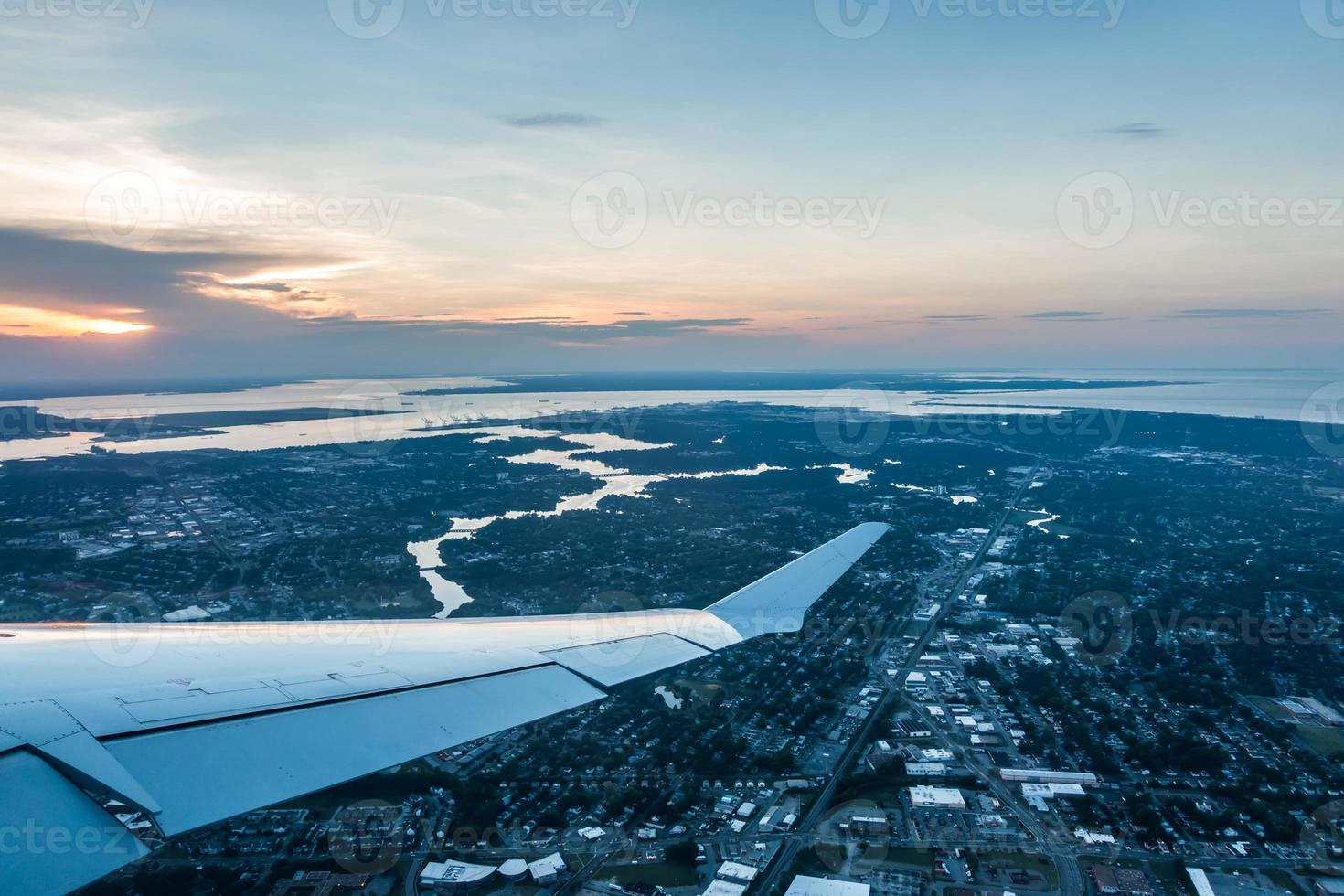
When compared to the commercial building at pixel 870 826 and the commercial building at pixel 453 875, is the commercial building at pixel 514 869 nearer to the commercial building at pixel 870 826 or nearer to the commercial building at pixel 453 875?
the commercial building at pixel 453 875

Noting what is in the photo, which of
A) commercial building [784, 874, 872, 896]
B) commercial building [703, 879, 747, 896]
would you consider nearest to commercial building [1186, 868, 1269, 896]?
commercial building [784, 874, 872, 896]

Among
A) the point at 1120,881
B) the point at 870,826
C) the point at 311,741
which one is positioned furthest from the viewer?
the point at 870,826

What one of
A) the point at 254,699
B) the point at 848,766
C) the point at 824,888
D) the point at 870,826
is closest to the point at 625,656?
the point at 254,699

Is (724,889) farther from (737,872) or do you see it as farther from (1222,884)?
(1222,884)

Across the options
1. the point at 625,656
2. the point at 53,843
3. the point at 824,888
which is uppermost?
the point at 53,843

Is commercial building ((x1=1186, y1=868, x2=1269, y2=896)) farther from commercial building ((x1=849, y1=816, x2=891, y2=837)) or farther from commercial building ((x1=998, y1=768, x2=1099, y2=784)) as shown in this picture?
commercial building ((x1=849, y1=816, x2=891, y2=837))

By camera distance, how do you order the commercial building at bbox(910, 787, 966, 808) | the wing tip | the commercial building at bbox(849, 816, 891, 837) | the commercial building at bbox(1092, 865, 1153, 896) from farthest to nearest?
the commercial building at bbox(910, 787, 966, 808) < the commercial building at bbox(849, 816, 891, 837) < the commercial building at bbox(1092, 865, 1153, 896) < the wing tip

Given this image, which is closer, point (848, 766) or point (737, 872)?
point (737, 872)

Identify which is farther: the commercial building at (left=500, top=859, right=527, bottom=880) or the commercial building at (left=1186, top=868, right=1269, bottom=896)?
the commercial building at (left=500, top=859, right=527, bottom=880)
